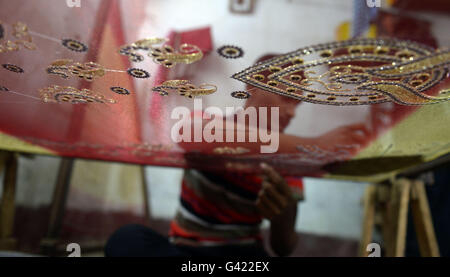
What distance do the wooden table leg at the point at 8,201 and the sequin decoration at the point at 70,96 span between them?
2.95ft

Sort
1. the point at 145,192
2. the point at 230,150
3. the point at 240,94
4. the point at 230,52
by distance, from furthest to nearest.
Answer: the point at 145,192, the point at 230,150, the point at 240,94, the point at 230,52

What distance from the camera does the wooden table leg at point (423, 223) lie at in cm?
108

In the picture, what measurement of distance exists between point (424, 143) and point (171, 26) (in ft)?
2.09

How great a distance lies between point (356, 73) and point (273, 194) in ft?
1.77

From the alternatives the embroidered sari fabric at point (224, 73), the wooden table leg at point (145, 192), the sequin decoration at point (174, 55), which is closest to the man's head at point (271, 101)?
the embroidered sari fabric at point (224, 73)

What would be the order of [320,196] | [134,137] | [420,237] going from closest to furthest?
[134,137]
[420,237]
[320,196]

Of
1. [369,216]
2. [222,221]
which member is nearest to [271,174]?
[222,221]

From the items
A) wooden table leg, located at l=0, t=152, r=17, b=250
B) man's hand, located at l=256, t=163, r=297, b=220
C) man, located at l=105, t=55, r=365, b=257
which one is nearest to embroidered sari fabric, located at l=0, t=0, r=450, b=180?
man's hand, located at l=256, t=163, r=297, b=220

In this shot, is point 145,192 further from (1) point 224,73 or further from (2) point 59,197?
(1) point 224,73

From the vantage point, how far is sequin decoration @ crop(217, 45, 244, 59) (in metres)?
0.48

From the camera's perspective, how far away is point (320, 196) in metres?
2.20

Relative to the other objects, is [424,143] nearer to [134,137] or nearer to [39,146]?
[134,137]

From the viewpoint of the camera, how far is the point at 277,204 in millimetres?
985
